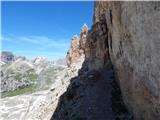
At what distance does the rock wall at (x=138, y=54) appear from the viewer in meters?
25.0

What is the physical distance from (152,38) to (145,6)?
263 cm

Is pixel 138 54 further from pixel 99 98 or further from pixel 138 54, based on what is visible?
pixel 99 98

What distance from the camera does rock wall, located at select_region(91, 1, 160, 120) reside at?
2495 cm

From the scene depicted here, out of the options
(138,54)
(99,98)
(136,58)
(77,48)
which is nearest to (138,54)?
(138,54)

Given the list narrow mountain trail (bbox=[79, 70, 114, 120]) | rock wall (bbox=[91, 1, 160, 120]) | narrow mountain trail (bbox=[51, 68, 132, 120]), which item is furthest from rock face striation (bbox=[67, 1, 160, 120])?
narrow mountain trail (bbox=[79, 70, 114, 120])

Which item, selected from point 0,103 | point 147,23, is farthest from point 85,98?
point 0,103

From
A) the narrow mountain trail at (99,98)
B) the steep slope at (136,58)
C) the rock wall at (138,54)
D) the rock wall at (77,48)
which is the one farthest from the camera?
the rock wall at (77,48)

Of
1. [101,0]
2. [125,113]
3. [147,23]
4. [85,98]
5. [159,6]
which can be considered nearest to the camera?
[159,6]

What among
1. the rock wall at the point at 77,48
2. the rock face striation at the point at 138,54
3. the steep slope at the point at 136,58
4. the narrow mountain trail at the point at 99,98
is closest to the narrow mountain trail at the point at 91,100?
the narrow mountain trail at the point at 99,98

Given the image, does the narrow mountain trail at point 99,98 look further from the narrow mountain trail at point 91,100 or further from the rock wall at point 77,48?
the rock wall at point 77,48

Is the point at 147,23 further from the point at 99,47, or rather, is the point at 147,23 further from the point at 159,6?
the point at 99,47

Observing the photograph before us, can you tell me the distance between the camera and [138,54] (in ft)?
94.9

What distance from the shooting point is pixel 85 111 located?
136 ft

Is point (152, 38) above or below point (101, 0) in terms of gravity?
below
